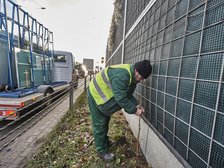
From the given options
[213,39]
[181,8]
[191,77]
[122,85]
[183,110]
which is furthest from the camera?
[122,85]

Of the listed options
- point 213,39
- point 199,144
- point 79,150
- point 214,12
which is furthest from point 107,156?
point 214,12

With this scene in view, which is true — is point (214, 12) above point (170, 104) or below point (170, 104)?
above

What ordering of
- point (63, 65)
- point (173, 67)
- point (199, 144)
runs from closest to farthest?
point (199, 144)
point (173, 67)
point (63, 65)

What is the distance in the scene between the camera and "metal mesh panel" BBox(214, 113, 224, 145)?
4.47 ft

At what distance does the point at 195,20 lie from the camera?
1813 millimetres

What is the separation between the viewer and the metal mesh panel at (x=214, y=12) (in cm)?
144

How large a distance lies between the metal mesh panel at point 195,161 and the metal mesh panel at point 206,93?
0.51 metres

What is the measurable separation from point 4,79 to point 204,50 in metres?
6.16

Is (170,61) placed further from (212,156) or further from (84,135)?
(84,135)

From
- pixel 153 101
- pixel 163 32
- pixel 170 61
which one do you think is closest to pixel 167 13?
pixel 163 32

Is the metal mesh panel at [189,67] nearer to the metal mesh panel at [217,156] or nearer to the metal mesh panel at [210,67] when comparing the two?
the metal mesh panel at [210,67]

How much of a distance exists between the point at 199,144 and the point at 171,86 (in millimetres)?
821

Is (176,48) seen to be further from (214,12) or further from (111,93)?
(111,93)

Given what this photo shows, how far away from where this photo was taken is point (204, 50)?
64.4 inches
